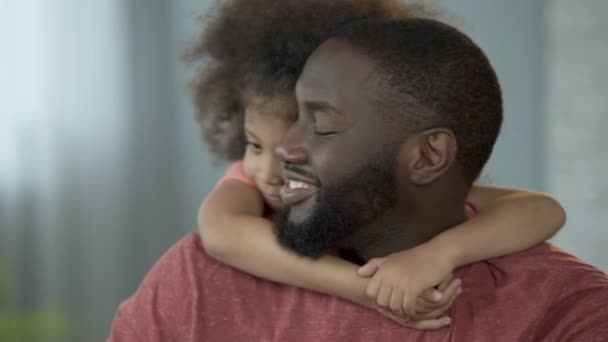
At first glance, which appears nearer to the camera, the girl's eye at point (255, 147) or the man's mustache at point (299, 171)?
the man's mustache at point (299, 171)

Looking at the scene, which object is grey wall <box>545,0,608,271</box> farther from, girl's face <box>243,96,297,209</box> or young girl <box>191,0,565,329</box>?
girl's face <box>243,96,297,209</box>

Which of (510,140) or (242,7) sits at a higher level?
(242,7)

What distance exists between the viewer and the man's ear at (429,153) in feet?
4.39

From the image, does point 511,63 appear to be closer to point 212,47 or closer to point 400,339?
point 212,47

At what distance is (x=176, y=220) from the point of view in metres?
3.18

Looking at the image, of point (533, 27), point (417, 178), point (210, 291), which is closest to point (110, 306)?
point (533, 27)

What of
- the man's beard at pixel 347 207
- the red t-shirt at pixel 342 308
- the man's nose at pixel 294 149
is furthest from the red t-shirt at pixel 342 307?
the man's nose at pixel 294 149

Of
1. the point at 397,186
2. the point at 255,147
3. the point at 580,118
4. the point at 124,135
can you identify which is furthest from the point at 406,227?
the point at 124,135

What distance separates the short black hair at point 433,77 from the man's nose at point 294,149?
12 cm

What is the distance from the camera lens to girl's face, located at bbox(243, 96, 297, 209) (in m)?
1.50

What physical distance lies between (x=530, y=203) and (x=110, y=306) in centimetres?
203

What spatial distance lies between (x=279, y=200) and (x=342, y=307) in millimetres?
234

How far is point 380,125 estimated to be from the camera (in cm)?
133

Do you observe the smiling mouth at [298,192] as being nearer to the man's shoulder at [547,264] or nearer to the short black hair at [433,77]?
Answer: the short black hair at [433,77]
